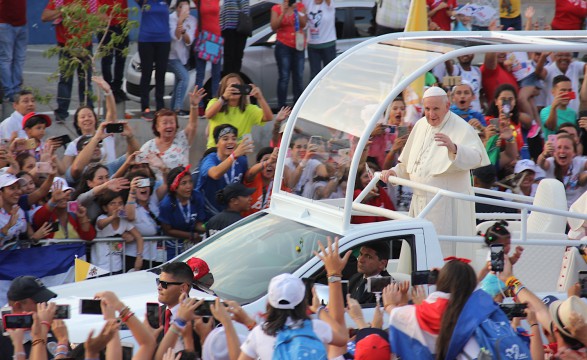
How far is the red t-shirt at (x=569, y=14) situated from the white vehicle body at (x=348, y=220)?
674 centimetres

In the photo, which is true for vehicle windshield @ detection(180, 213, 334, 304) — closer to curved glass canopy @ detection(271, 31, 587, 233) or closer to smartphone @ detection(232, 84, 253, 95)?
curved glass canopy @ detection(271, 31, 587, 233)

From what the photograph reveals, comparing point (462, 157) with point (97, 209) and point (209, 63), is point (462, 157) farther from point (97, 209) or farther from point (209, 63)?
point (209, 63)

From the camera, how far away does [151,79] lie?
1389 centimetres

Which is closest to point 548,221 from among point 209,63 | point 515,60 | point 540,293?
point 540,293

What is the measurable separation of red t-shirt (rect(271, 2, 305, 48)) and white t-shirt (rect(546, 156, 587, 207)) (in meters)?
4.20

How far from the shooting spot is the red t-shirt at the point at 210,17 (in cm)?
1328

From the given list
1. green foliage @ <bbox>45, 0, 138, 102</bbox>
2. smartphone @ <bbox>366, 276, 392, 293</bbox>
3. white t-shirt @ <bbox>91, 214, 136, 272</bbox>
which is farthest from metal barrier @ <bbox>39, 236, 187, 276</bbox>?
smartphone @ <bbox>366, 276, 392, 293</bbox>

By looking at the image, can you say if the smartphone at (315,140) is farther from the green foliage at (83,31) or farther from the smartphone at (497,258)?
the green foliage at (83,31)

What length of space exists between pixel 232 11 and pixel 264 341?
8856mm

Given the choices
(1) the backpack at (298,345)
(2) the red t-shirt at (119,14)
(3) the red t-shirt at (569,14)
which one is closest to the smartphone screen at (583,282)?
(1) the backpack at (298,345)

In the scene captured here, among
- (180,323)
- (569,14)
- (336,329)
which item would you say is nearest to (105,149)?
(180,323)

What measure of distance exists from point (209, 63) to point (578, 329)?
30.6ft

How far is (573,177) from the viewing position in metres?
11.0

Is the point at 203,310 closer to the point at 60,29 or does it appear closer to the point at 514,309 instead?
the point at 514,309
